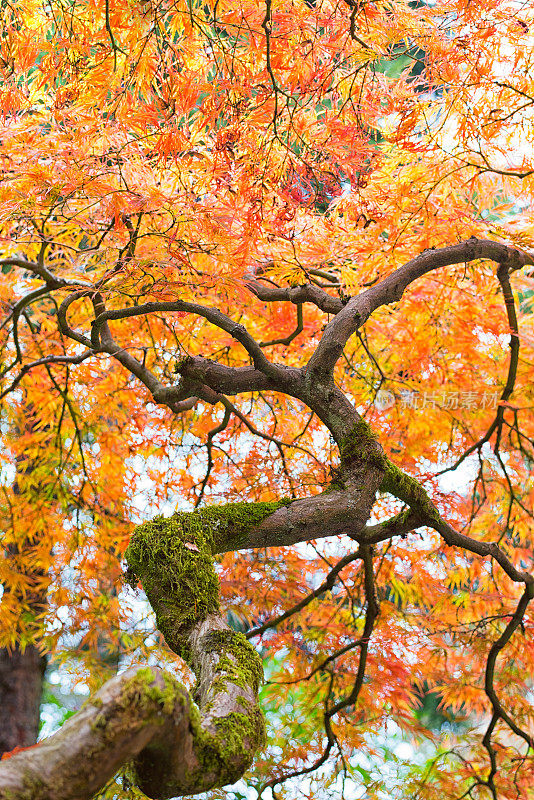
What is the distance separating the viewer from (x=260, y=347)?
2.33m

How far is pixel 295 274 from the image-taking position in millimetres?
2428

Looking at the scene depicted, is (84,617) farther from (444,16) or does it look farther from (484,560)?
(444,16)

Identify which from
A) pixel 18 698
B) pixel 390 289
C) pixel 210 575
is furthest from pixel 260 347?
pixel 18 698

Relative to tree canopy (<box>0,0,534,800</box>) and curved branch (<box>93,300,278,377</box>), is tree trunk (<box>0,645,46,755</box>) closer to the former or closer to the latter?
tree canopy (<box>0,0,534,800</box>)

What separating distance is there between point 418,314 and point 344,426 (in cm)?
144

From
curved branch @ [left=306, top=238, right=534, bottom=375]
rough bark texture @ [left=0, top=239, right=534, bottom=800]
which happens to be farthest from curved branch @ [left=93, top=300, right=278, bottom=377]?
curved branch @ [left=306, top=238, right=534, bottom=375]

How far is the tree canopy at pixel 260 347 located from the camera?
1.37 metres

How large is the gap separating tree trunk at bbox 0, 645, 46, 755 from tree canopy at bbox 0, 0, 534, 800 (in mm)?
681

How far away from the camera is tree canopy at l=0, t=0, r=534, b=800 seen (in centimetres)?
137

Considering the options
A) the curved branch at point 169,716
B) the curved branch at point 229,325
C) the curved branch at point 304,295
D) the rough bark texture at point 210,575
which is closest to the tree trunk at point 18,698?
the rough bark texture at point 210,575

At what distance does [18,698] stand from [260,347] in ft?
8.09

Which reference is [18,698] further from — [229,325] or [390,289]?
[390,289]

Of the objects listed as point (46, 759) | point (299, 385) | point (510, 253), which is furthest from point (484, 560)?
point (46, 759)

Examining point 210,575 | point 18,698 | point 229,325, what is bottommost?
point 210,575
